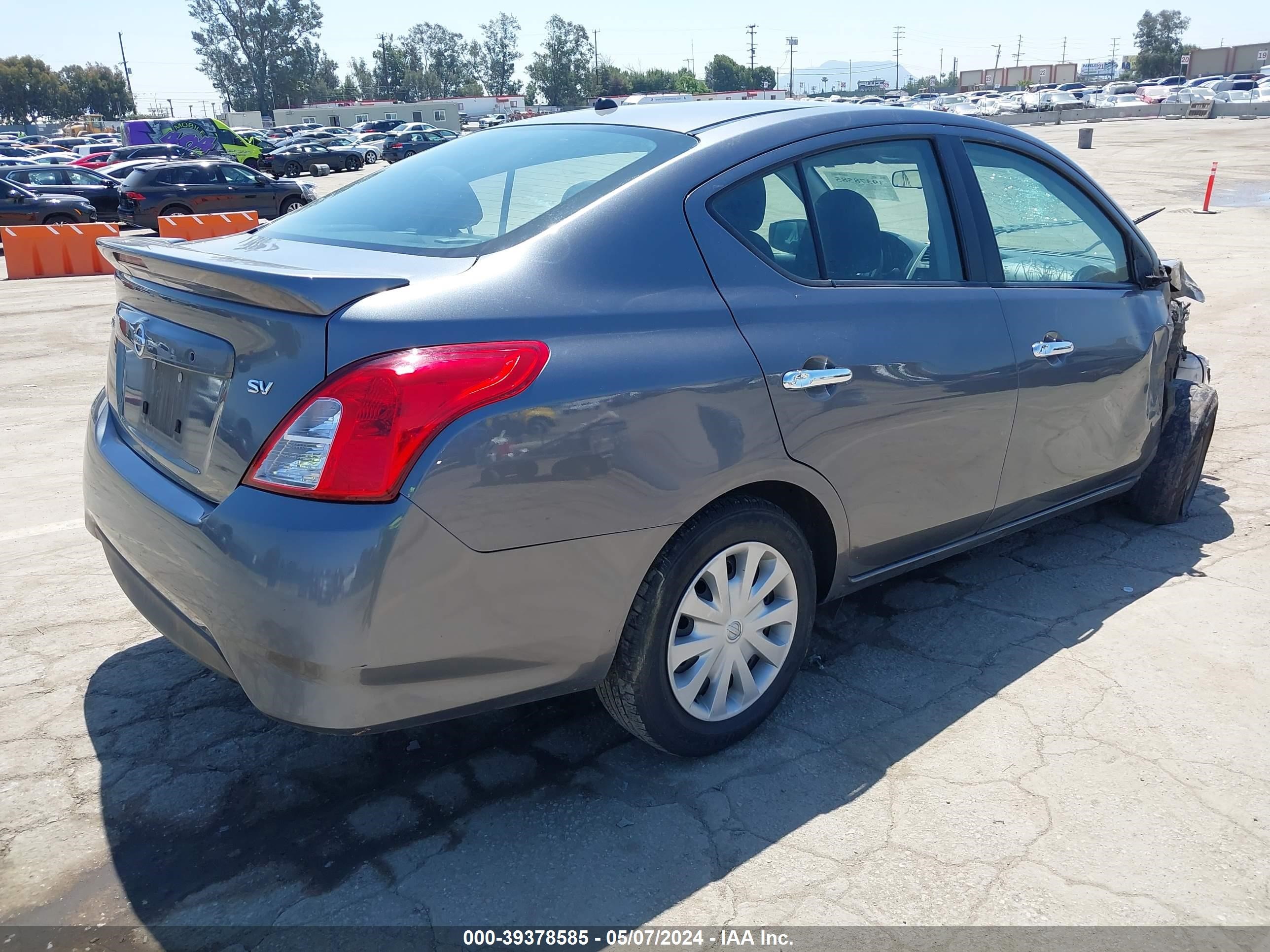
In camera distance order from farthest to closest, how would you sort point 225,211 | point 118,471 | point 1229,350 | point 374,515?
point 225,211 < point 1229,350 < point 118,471 < point 374,515

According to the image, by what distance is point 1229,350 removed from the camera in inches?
313

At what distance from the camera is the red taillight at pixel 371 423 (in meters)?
2.14

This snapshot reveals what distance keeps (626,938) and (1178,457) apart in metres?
3.52

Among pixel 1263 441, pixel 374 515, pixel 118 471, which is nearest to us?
pixel 374 515

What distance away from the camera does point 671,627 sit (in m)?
2.66

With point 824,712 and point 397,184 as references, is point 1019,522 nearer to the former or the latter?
point 824,712

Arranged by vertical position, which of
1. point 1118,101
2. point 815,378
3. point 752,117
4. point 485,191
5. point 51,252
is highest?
point 1118,101

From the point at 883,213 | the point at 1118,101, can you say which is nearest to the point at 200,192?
the point at 883,213

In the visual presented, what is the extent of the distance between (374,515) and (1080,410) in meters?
2.80

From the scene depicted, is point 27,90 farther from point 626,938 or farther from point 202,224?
point 626,938

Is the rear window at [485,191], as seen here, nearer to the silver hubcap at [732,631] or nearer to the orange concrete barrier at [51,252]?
the silver hubcap at [732,631]

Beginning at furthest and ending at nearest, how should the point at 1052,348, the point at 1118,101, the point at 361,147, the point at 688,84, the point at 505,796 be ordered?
the point at 688,84 → the point at 1118,101 → the point at 361,147 → the point at 1052,348 → the point at 505,796

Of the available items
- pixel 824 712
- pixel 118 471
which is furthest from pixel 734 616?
pixel 118 471

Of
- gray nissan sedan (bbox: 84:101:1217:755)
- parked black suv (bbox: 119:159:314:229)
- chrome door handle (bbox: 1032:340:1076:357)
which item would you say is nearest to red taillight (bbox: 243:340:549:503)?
gray nissan sedan (bbox: 84:101:1217:755)
